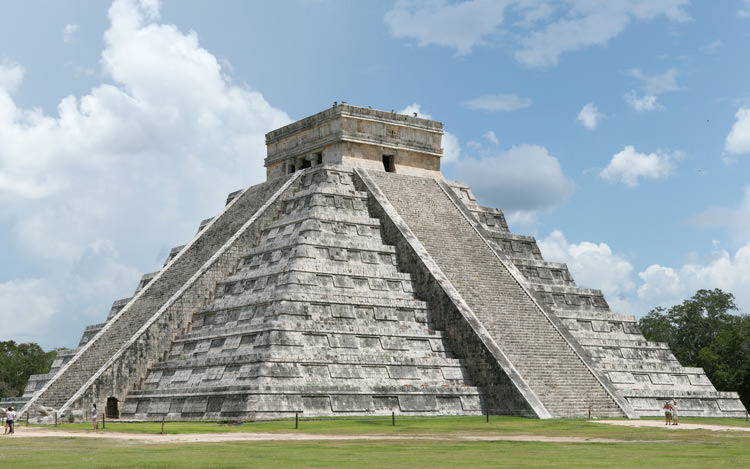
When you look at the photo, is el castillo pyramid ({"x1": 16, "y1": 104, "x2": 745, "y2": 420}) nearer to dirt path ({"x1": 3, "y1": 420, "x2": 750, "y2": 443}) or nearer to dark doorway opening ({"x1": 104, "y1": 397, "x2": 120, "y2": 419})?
dark doorway opening ({"x1": 104, "y1": 397, "x2": 120, "y2": 419})

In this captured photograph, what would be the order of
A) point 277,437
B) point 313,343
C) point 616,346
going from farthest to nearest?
1. point 616,346
2. point 313,343
3. point 277,437

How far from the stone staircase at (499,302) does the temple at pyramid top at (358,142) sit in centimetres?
114

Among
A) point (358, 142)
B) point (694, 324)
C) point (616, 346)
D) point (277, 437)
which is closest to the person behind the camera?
point (277, 437)

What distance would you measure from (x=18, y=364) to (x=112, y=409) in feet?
97.2

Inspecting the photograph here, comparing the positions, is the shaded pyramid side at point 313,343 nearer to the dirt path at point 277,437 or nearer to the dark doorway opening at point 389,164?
the dirt path at point 277,437

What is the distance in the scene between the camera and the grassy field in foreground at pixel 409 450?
13633mm

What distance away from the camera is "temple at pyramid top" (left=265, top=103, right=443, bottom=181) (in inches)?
1353

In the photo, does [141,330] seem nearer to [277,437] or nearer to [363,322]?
[363,322]

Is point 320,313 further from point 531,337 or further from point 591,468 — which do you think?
point 591,468

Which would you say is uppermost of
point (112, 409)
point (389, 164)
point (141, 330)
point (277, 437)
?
point (389, 164)

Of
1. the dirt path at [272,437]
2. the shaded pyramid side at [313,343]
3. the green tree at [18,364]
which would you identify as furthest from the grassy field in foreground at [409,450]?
the green tree at [18,364]

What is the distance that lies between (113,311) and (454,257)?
43.6 ft

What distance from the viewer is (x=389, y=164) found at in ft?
117

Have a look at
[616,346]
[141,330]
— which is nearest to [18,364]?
[141,330]
